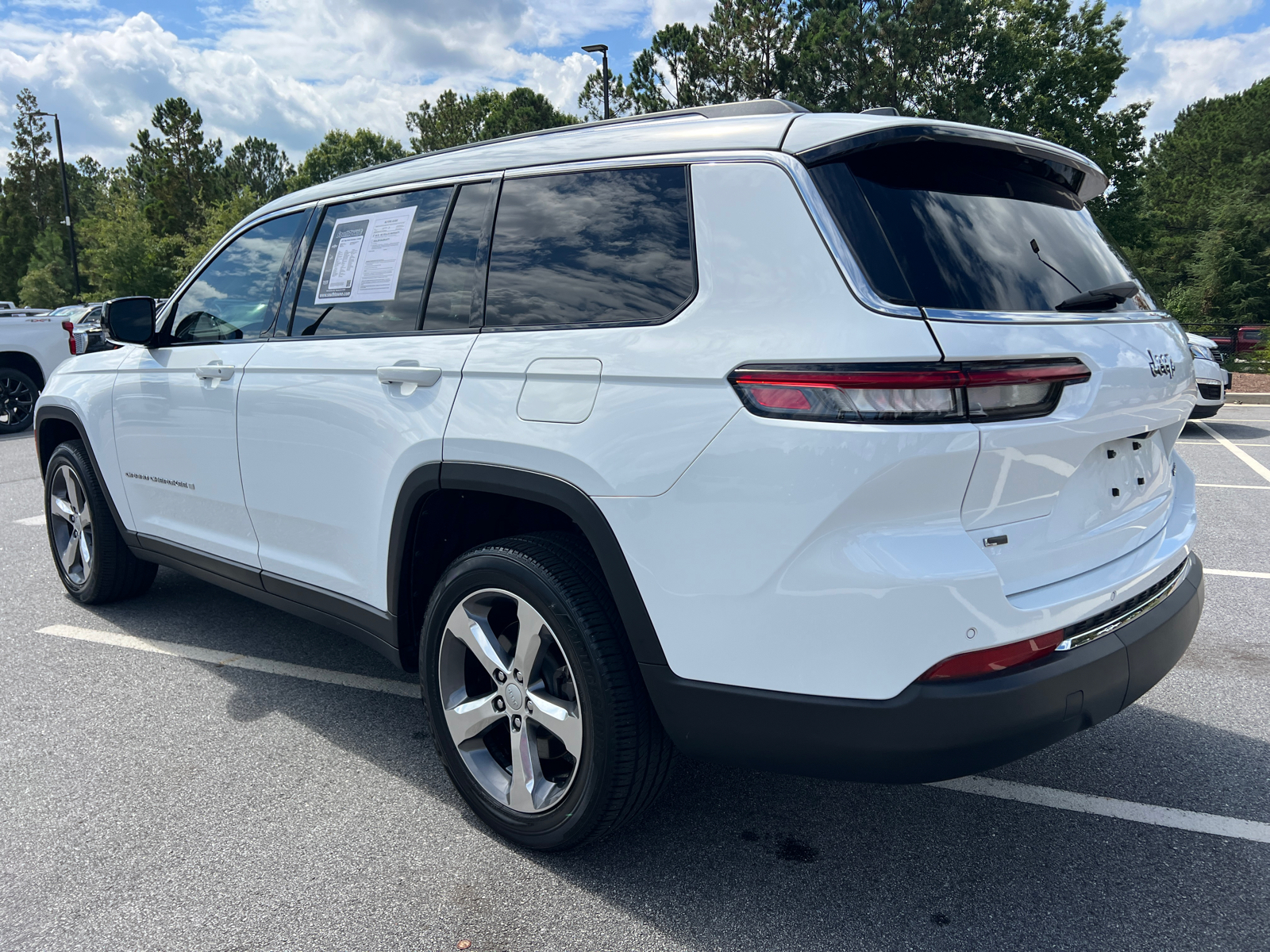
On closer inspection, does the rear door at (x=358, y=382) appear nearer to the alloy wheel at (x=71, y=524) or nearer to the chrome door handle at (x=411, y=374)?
the chrome door handle at (x=411, y=374)

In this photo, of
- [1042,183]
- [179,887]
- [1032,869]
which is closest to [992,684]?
[1032,869]

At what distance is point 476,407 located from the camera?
2504mm

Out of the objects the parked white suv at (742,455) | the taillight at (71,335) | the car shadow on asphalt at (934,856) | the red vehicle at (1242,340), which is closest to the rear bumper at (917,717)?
the parked white suv at (742,455)

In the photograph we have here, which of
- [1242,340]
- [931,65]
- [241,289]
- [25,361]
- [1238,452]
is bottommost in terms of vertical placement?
[1242,340]

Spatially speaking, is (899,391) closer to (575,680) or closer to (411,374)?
(575,680)

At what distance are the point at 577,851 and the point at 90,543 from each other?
3.40m

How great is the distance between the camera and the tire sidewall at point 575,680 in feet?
7.45

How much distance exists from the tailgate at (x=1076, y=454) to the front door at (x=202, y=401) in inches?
103

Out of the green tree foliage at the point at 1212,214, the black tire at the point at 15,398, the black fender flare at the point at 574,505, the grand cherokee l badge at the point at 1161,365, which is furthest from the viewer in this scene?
the green tree foliage at the point at 1212,214

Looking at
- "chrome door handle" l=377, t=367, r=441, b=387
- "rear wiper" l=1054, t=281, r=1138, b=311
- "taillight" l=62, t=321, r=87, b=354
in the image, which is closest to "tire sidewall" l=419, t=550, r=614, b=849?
"chrome door handle" l=377, t=367, r=441, b=387

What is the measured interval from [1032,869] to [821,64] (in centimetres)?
3298

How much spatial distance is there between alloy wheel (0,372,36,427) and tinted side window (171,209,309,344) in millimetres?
10307

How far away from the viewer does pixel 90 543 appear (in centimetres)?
462

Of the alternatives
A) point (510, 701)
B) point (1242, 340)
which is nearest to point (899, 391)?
point (510, 701)
